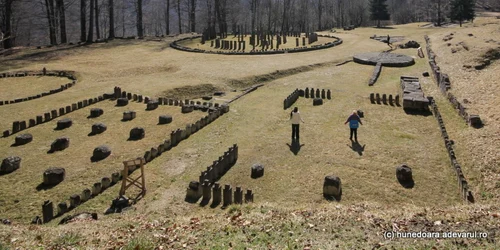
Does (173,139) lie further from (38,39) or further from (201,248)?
(38,39)

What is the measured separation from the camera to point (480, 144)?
1548 cm

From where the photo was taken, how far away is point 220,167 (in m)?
14.2

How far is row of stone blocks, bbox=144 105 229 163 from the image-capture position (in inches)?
621

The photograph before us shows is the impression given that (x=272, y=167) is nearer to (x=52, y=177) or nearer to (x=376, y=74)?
(x=52, y=177)

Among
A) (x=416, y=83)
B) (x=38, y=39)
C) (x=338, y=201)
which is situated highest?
(x=38, y=39)

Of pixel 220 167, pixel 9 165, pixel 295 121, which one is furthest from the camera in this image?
pixel 295 121

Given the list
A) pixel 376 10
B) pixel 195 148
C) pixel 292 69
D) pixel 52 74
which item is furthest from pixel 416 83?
pixel 376 10

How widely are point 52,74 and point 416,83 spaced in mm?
27211

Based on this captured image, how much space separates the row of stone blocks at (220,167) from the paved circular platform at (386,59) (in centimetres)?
2129

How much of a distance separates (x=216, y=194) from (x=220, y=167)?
6.98 ft

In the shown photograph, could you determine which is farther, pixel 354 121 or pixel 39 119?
pixel 39 119

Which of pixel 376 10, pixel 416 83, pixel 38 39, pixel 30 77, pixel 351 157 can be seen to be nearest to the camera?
pixel 351 157

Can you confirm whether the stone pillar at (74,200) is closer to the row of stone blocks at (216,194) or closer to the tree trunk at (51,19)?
the row of stone blocks at (216,194)

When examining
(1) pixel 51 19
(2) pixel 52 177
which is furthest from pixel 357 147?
(1) pixel 51 19
